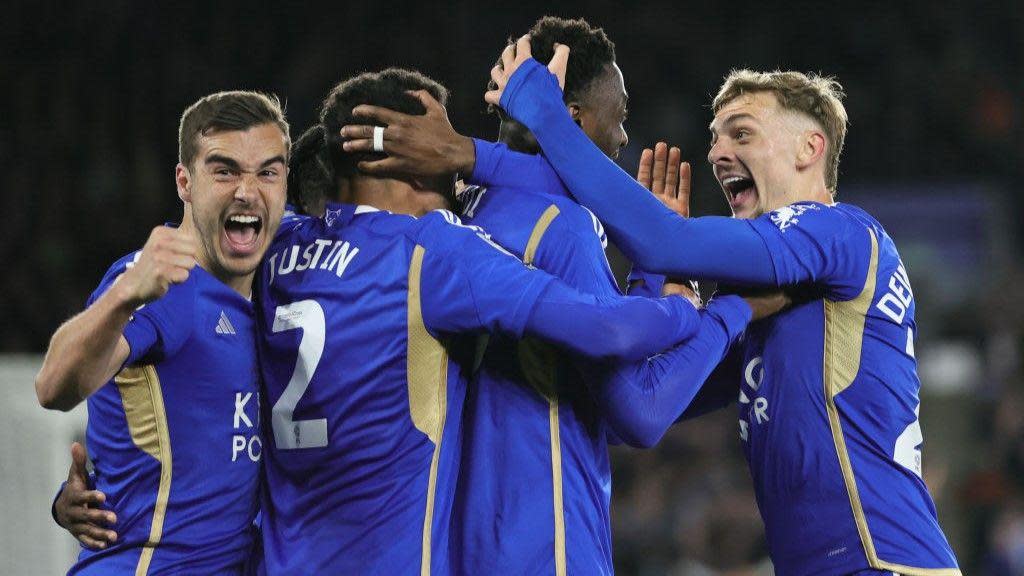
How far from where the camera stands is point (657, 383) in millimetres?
3406

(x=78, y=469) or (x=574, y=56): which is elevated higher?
(x=574, y=56)

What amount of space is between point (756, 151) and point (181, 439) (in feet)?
6.04

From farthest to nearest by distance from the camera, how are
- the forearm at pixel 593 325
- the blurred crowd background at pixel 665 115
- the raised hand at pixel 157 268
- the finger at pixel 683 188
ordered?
the blurred crowd background at pixel 665 115
the finger at pixel 683 188
the forearm at pixel 593 325
the raised hand at pixel 157 268

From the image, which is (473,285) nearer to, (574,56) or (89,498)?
(574,56)

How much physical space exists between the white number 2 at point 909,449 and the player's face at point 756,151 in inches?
29.7

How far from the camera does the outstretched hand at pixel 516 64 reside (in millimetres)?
3686

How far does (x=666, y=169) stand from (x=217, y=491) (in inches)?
→ 65.6

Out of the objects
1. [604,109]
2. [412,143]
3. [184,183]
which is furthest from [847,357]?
[184,183]

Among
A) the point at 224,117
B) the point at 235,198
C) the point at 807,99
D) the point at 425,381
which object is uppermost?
the point at 807,99

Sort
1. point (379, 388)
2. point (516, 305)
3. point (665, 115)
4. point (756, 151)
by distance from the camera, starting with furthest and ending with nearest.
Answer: point (665, 115) → point (756, 151) → point (379, 388) → point (516, 305)

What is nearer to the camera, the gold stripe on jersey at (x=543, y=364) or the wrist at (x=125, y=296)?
the wrist at (x=125, y=296)

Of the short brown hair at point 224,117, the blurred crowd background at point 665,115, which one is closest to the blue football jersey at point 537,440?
the short brown hair at point 224,117

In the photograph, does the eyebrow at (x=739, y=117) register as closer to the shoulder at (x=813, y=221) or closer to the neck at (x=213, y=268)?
the shoulder at (x=813, y=221)

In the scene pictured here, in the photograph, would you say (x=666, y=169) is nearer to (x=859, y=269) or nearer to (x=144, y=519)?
(x=859, y=269)
